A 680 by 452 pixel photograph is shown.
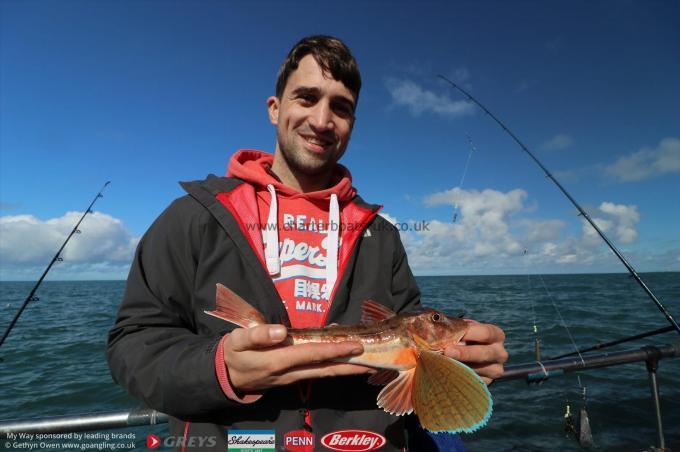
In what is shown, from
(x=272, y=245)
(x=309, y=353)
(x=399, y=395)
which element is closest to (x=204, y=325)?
(x=272, y=245)

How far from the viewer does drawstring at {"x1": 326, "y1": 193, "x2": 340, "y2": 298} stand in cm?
304

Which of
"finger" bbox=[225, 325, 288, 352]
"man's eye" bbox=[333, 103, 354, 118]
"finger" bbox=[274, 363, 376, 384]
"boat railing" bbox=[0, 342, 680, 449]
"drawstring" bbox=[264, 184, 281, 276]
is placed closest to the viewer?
"finger" bbox=[225, 325, 288, 352]

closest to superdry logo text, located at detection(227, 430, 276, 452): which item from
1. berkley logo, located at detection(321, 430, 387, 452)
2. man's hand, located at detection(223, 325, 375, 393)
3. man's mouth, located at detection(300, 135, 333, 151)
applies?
berkley logo, located at detection(321, 430, 387, 452)

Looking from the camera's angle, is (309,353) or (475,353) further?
(475,353)

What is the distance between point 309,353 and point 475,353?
126cm

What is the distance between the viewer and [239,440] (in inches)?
94.8

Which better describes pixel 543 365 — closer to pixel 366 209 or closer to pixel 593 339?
pixel 366 209

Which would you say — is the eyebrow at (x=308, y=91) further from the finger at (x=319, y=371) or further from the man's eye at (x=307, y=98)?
the finger at (x=319, y=371)

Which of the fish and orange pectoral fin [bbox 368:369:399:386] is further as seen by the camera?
orange pectoral fin [bbox 368:369:399:386]

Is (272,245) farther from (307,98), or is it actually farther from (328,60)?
(328,60)

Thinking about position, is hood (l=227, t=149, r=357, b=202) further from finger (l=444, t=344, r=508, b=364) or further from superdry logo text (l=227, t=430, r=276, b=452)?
superdry logo text (l=227, t=430, r=276, b=452)

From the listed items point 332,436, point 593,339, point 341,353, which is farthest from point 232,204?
point 593,339

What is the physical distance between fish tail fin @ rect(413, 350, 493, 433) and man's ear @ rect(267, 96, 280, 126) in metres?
2.75

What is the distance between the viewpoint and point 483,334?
249cm
